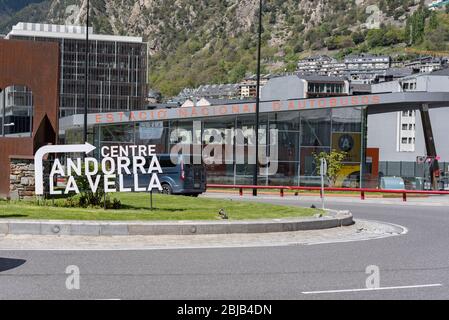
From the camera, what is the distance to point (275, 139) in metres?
52.7

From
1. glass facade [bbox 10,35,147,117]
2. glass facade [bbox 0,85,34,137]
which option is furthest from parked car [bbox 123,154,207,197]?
glass facade [bbox 10,35,147,117]

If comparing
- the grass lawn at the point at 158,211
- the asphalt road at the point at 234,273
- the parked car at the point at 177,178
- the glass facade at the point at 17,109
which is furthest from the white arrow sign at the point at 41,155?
the glass facade at the point at 17,109

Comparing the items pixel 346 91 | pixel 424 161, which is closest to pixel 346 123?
pixel 424 161

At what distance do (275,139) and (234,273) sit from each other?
40.7 m

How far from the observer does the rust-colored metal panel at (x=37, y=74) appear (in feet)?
85.4

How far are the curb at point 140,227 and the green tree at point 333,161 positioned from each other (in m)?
32.1

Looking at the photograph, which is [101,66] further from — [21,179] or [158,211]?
[158,211]

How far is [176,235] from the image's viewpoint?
17.5 meters

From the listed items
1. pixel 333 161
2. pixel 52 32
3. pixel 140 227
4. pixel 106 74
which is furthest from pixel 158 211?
pixel 52 32

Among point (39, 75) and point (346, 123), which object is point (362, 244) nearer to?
point (39, 75)

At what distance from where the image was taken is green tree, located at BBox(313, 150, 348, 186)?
5153cm

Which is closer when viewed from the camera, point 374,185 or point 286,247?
point 286,247

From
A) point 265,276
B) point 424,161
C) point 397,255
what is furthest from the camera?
point 424,161

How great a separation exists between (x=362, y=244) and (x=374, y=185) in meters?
34.3
